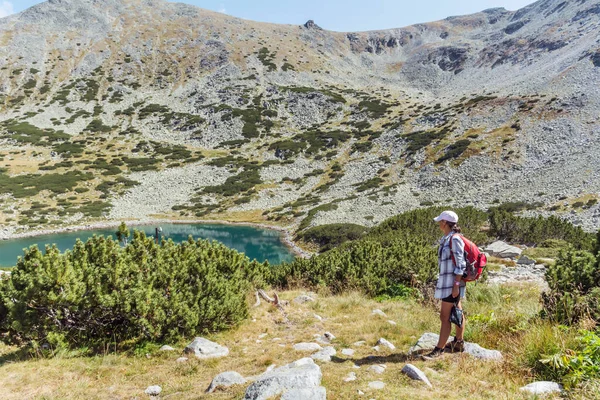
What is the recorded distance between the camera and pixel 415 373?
4930 mm

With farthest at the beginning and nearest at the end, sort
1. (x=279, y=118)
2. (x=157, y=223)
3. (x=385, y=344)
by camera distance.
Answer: (x=279, y=118), (x=157, y=223), (x=385, y=344)

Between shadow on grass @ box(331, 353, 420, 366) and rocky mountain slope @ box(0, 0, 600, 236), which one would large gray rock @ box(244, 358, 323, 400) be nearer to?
shadow on grass @ box(331, 353, 420, 366)

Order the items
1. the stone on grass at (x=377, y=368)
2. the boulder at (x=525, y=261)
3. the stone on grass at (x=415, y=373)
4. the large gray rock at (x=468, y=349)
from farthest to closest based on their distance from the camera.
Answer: the boulder at (x=525, y=261)
the large gray rock at (x=468, y=349)
the stone on grass at (x=377, y=368)
the stone on grass at (x=415, y=373)

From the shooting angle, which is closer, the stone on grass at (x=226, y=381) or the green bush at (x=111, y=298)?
the stone on grass at (x=226, y=381)

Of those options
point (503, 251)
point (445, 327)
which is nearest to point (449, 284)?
point (445, 327)

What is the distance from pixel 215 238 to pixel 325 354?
39.2 m

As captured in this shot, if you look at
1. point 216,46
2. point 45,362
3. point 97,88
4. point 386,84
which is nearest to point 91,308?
point 45,362

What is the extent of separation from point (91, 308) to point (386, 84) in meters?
129

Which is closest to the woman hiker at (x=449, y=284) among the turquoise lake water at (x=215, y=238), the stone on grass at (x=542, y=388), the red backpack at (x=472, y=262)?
the red backpack at (x=472, y=262)

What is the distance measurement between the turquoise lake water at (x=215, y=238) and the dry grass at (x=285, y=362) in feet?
85.3

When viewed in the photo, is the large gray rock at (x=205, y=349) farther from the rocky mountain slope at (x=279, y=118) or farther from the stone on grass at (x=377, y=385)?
the rocky mountain slope at (x=279, y=118)

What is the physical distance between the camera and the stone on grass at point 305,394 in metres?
4.12

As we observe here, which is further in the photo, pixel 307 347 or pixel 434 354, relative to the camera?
pixel 307 347

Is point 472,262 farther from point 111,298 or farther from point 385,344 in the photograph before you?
point 111,298
